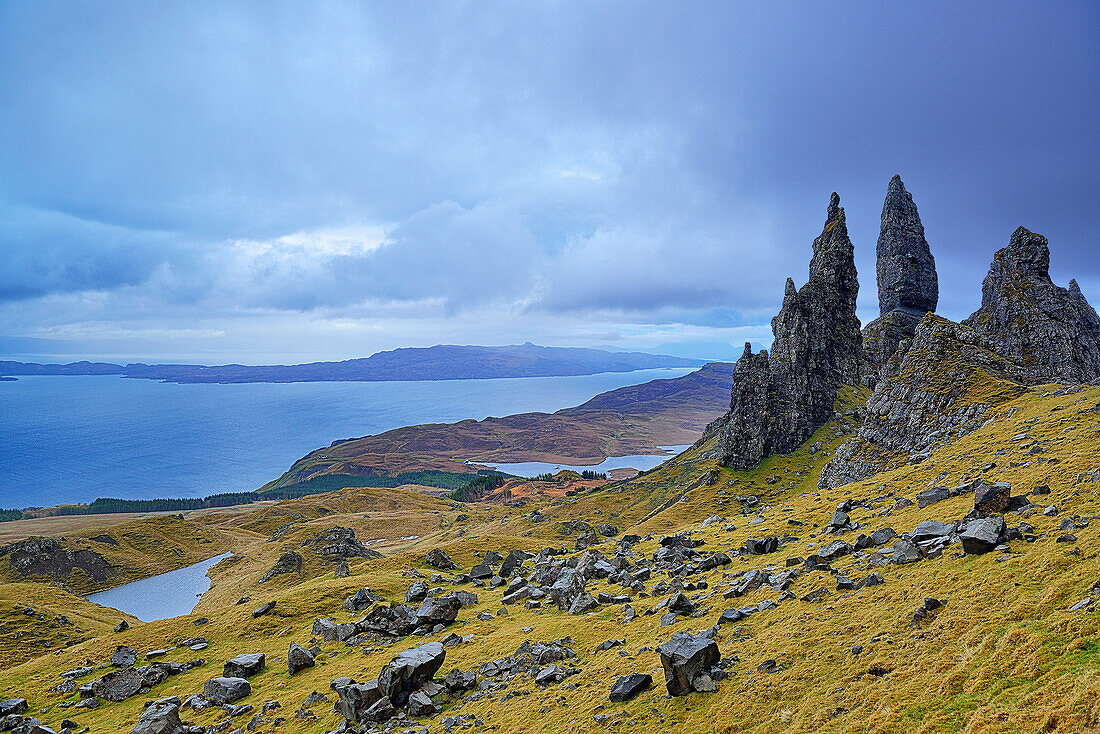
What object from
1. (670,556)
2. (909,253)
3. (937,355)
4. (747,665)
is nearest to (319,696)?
(747,665)

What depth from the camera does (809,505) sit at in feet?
183

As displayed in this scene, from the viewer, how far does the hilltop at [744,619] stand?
17.1 m

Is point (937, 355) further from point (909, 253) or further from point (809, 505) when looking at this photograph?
point (909, 253)

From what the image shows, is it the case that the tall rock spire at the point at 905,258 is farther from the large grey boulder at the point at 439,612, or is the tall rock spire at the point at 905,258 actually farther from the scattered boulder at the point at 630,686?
the scattered boulder at the point at 630,686

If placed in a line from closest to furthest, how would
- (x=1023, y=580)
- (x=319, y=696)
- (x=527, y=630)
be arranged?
1. (x=1023, y=580)
2. (x=319, y=696)
3. (x=527, y=630)

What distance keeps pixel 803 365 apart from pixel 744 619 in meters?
114

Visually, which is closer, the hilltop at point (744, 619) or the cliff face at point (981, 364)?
the hilltop at point (744, 619)

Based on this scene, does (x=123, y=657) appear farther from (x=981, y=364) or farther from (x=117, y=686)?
(x=981, y=364)

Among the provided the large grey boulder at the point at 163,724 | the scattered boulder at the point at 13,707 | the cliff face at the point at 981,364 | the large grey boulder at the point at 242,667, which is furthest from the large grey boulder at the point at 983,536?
the scattered boulder at the point at 13,707

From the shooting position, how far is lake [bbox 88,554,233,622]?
363 feet

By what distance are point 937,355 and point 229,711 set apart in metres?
101

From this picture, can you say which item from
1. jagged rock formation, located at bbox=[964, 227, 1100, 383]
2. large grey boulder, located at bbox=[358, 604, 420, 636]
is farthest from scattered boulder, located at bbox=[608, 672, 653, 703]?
jagged rock formation, located at bbox=[964, 227, 1100, 383]

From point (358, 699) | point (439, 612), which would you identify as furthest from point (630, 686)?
point (439, 612)

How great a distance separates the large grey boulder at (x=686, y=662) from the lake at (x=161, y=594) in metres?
124
